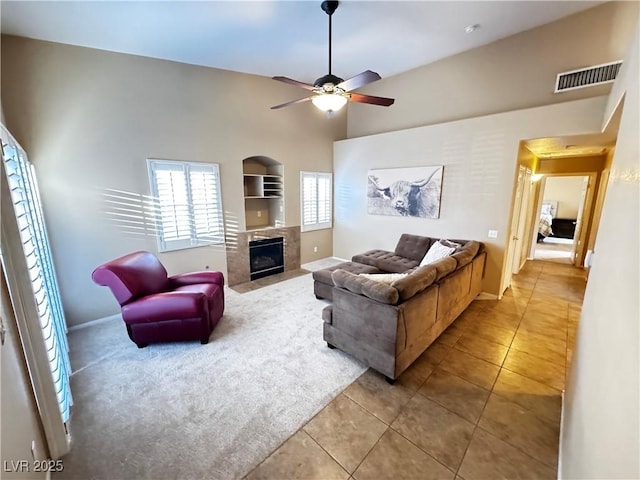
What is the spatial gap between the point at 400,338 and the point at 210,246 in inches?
142

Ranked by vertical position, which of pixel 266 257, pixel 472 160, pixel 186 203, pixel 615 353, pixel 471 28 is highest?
pixel 471 28

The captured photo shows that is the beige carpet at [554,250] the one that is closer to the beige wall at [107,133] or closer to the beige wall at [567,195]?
the beige wall at [567,195]

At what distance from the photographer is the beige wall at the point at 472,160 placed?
3447 mm

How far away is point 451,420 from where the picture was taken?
2.06 metres

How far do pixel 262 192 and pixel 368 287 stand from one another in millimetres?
3578

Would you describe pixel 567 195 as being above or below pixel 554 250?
above

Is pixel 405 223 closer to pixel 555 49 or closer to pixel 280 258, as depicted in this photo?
pixel 280 258

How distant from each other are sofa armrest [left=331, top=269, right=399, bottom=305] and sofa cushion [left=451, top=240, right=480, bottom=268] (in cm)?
138

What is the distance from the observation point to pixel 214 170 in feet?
14.6

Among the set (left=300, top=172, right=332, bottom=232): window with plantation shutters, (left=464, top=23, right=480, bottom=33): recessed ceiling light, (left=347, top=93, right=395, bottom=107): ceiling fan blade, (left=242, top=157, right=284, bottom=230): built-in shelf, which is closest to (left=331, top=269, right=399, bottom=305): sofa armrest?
(left=347, top=93, right=395, bottom=107): ceiling fan blade

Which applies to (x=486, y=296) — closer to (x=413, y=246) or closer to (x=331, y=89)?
(x=413, y=246)

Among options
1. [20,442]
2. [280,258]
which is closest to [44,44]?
[20,442]

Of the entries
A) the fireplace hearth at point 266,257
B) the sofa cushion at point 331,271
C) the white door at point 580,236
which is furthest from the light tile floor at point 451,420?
the white door at point 580,236

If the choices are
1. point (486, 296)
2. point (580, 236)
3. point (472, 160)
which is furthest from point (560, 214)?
point (472, 160)
